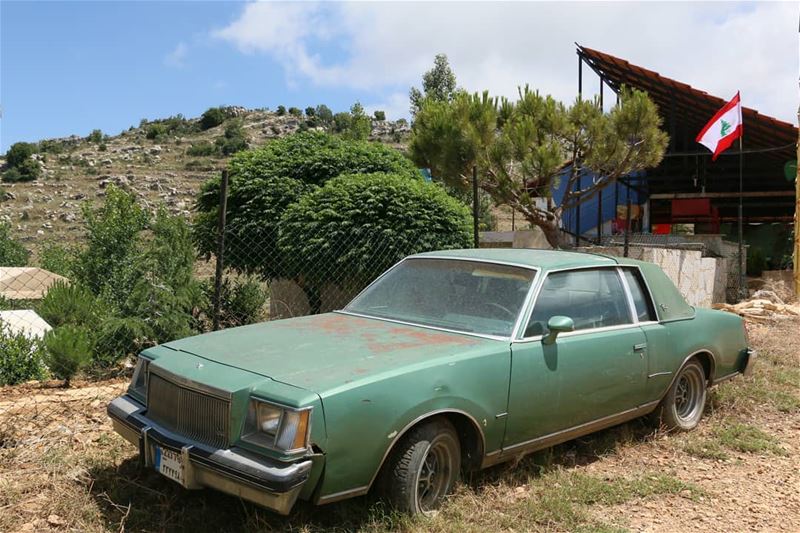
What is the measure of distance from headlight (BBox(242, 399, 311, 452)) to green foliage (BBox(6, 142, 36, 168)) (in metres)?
52.3

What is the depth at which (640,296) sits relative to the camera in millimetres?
5000

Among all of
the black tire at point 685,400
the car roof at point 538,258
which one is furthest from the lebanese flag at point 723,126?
the car roof at point 538,258

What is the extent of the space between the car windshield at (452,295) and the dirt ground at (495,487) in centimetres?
97

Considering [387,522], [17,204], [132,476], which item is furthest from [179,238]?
[17,204]

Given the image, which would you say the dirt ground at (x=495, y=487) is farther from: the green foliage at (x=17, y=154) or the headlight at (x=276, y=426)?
the green foliage at (x=17, y=154)

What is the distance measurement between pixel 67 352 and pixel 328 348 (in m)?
2.98

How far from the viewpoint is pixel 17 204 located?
133ft

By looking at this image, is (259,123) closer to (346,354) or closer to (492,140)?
(492,140)

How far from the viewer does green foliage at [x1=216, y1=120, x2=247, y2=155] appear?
55750 millimetres

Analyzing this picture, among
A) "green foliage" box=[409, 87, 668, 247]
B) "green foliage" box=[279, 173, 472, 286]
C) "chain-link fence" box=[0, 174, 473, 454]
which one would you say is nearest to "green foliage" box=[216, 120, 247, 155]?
"green foliage" box=[409, 87, 668, 247]

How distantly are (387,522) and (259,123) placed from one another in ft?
220

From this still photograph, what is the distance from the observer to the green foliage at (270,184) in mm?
9125

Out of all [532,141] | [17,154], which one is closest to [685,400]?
[532,141]

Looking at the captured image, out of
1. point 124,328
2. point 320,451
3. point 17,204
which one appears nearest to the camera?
point 320,451
